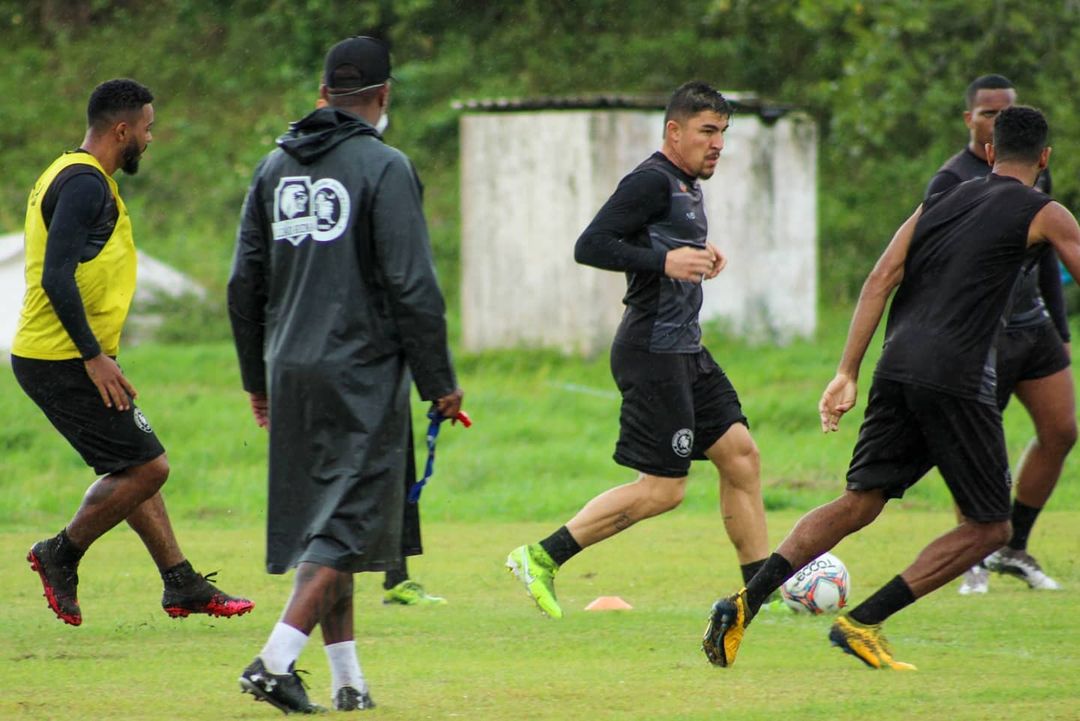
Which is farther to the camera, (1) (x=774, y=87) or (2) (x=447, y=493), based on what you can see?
(1) (x=774, y=87)

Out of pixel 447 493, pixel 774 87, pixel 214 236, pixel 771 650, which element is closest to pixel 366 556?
pixel 771 650

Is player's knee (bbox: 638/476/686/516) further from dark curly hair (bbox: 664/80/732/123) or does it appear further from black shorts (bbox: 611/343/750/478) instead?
dark curly hair (bbox: 664/80/732/123)

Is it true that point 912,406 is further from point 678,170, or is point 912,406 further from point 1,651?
point 1,651

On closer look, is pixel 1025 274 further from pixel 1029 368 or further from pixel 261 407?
pixel 261 407

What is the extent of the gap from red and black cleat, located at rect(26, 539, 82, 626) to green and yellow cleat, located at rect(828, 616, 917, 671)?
307 cm

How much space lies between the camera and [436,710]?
5.71m

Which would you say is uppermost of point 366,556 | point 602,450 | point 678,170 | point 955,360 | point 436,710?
point 678,170

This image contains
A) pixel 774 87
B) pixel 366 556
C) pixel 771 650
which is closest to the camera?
pixel 366 556

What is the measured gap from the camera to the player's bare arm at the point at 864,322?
6.46 metres

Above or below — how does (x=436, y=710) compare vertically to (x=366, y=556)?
below

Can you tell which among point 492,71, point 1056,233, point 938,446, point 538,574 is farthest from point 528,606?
point 492,71

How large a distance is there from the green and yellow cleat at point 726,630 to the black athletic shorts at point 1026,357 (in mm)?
2303

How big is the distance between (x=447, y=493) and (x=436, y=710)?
695 cm

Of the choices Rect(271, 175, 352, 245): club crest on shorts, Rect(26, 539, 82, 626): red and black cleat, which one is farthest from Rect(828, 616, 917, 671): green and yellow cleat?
Rect(26, 539, 82, 626): red and black cleat
